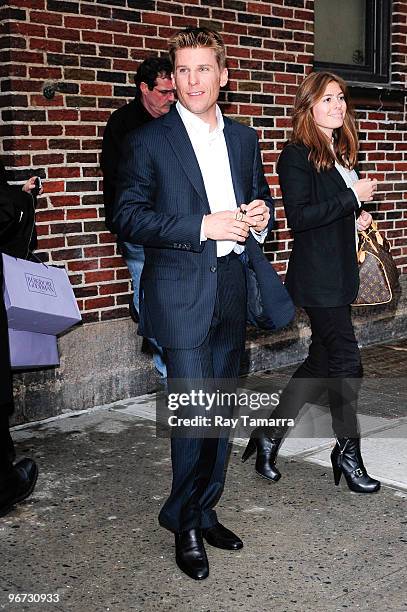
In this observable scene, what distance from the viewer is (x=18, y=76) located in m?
5.34

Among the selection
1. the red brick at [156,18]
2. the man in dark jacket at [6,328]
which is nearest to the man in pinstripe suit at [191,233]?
the man in dark jacket at [6,328]

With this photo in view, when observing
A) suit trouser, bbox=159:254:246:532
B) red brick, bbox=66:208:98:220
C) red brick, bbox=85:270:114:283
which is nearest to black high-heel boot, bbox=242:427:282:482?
suit trouser, bbox=159:254:246:532

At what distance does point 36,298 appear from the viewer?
4137 mm

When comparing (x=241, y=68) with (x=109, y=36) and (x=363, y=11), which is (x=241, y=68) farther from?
(x=363, y=11)

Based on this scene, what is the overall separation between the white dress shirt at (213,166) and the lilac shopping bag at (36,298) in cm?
101

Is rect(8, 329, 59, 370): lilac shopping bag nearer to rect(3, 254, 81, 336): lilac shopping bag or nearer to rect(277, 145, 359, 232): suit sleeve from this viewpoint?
rect(3, 254, 81, 336): lilac shopping bag

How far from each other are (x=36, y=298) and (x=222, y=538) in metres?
1.37

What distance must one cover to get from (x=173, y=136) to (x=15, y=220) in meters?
0.88

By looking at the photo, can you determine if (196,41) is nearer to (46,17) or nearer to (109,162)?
(109,162)

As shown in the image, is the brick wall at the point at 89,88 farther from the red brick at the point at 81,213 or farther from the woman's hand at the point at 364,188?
the woman's hand at the point at 364,188

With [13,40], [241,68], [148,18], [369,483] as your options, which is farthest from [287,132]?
[369,483]

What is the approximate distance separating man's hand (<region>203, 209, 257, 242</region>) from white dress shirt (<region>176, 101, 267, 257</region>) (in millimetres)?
177

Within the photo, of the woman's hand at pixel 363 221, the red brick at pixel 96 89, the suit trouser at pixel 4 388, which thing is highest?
the red brick at pixel 96 89

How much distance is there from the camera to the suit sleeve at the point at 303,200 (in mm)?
4273
